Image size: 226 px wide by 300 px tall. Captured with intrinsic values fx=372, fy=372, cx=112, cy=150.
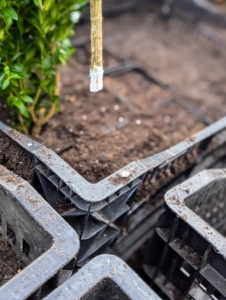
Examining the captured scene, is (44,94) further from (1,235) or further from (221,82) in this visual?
(221,82)

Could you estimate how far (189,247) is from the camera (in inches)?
63.3

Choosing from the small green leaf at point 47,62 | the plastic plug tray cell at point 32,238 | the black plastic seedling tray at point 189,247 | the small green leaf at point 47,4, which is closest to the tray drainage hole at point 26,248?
Answer: the plastic plug tray cell at point 32,238

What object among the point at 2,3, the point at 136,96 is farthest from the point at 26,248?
the point at 136,96

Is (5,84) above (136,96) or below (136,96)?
above

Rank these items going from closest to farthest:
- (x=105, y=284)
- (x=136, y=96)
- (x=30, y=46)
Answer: (x=105, y=284), (x=30, y=46), (x=136, y=96)

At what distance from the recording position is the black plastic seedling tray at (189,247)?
1461mm

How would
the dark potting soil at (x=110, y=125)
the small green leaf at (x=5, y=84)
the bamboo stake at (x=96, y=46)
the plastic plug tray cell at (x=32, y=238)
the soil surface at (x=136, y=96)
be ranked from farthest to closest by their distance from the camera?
1. the soil surface at (x=136, y=96)
2. the dark potting soil at (x=110, y=125)
3. the small green leaf at (x=5, y=84)
4. the bamboo stake at (x=96, y=46)
5. the plastic plug tray cell at (x=32, y=238)

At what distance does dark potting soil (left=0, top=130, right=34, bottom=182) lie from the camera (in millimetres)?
1662

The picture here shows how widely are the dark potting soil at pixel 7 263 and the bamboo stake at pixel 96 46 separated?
75 cm

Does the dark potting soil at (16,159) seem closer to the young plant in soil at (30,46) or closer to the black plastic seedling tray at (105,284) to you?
the young plant in soil at (30,46)

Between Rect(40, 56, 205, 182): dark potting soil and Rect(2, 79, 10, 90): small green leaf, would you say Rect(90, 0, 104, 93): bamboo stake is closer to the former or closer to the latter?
Rect(2, 79, 10, 90): small green leaf

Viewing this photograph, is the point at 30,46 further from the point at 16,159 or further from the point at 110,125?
the point at 110,125

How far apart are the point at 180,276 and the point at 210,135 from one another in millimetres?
751

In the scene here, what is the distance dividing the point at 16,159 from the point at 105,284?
718mm
